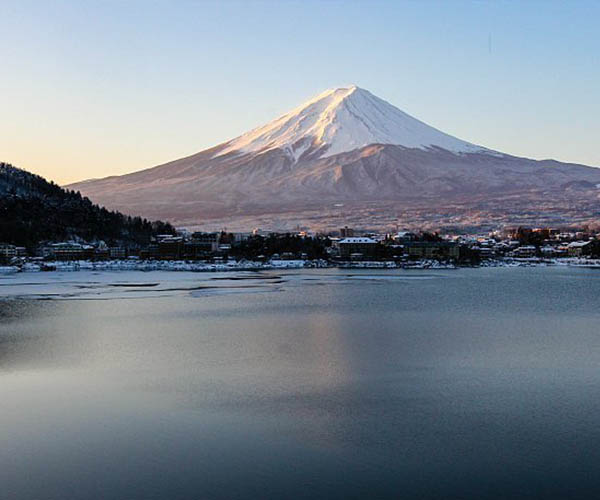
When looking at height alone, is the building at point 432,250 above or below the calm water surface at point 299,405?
above

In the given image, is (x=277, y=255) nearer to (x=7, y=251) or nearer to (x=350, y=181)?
(x=7, y=251)

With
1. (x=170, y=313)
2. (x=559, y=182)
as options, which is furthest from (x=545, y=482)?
(x=559, y=182)

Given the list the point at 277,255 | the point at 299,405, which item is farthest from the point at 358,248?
the point at 299,405

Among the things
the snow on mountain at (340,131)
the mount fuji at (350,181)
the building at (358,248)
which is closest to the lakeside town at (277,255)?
the building at (358,248)

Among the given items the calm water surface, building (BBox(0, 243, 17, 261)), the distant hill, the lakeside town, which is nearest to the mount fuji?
the lakeside town

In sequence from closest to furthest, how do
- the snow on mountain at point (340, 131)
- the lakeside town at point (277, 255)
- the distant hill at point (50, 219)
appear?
the lakeside town at point (277, 255) → the distant hill at point (50, 219) → the snow on mountain at point (340, 131)

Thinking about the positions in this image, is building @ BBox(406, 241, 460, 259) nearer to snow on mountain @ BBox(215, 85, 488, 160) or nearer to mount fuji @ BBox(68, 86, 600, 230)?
mount fuji @ BBox(68, 86, 600, 230)

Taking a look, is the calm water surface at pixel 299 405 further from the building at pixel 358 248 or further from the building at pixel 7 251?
the building at pixel 358 248

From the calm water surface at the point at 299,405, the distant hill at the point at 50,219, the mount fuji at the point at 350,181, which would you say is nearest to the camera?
the calm water surface at the point at 299,405
